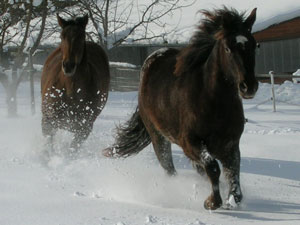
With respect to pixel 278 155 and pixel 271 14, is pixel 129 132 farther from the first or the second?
pixel 271 14

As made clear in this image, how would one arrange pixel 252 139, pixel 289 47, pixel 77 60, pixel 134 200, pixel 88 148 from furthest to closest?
pixel 289 47 → pixel 252 139 → pixel 88 148 → pixel 77 60 → pixel 134 200

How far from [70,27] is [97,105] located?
125 cm

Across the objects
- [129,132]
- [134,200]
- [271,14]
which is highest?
[271,14]

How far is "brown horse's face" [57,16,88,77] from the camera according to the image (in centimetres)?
650

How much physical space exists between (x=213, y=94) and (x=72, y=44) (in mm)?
2568

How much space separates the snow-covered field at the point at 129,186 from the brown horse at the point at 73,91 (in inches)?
14.9

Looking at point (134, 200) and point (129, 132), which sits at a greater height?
point (129, 132)

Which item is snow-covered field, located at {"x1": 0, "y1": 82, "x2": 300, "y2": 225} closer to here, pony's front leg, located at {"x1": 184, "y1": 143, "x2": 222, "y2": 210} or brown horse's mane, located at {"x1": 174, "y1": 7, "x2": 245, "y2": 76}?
pony's front leg, located at {"x1": 184, "y1": 143, "x2": 222, "y2": 210}

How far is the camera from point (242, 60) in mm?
4297

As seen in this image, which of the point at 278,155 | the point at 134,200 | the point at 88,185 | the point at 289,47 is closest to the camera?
the point at 134,200

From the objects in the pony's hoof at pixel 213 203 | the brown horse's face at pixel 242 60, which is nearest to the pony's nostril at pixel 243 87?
the brown horse's face at pixel 242 60

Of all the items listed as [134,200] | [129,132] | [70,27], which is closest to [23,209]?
[134,200]

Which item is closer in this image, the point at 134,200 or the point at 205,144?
the point at 205,144

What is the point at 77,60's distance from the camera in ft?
22.1
